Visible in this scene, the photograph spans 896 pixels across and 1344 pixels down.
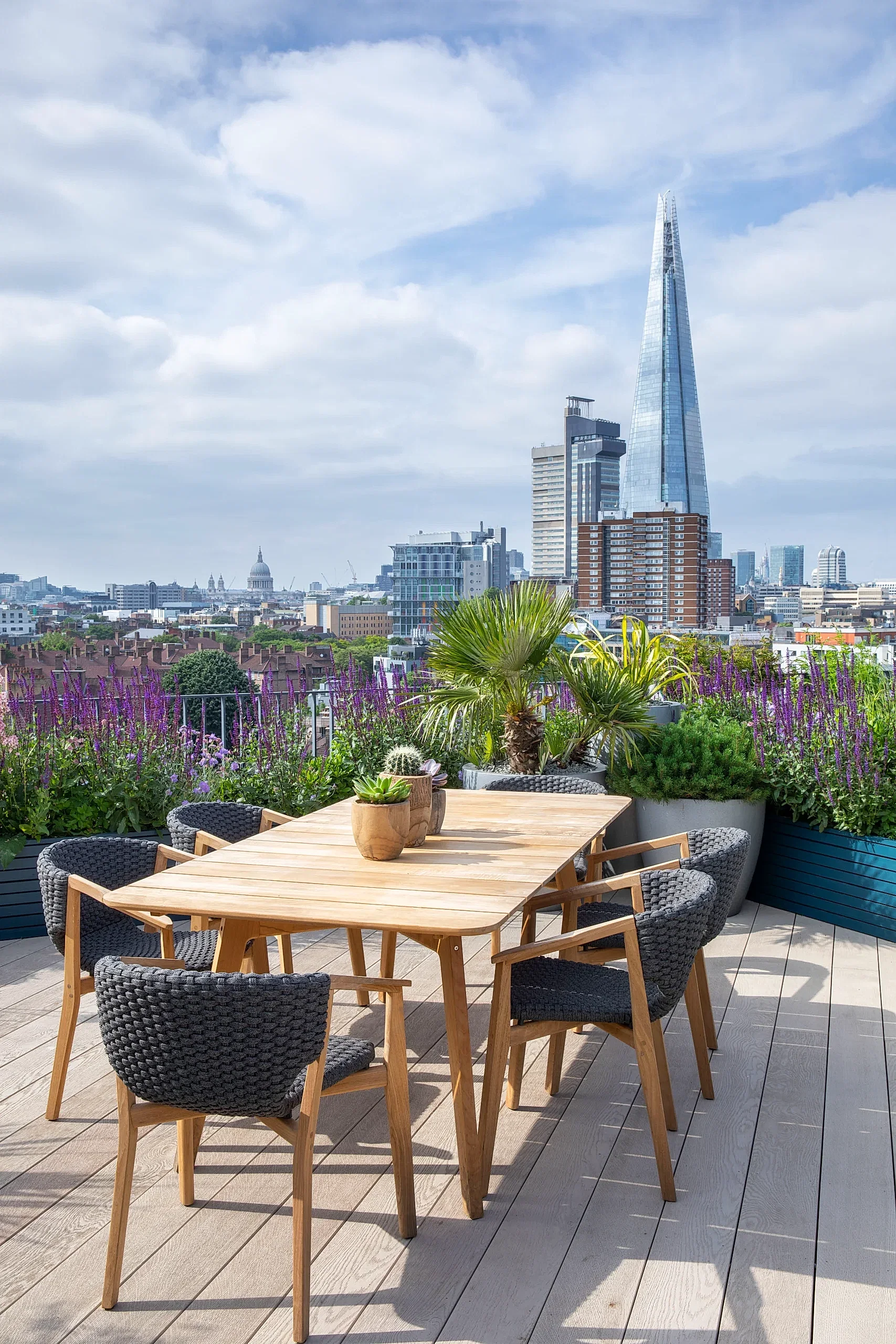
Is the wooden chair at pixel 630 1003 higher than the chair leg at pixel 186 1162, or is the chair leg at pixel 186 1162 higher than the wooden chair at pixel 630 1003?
the wooden chair at pixel 630 1003

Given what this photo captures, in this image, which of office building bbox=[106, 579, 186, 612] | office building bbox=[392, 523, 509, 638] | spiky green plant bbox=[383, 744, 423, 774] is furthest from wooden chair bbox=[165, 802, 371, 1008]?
office building bbox=[106, 579, 186, 612]

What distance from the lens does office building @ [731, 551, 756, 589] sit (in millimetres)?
60906

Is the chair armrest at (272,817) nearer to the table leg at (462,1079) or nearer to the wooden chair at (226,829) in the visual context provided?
the wooden chair at (226,829)

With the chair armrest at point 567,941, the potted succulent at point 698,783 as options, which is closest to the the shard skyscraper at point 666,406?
the potted succulent at point 698,783

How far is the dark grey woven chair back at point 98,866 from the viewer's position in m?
→ 2.90

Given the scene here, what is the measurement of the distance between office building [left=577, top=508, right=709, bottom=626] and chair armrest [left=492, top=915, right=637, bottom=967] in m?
31.6

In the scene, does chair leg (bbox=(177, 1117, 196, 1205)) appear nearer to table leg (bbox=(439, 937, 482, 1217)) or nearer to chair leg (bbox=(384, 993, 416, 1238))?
chair leg (bbox=(384, 993, 416, 1238))

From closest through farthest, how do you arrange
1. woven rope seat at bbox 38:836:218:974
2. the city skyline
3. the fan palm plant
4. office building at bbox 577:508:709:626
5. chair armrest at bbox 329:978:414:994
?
chair armrest at bbox 329:978:414:994
woven rope seat at bbox 38:836:218:974
the fan palm plant
the city skyline
office building at bbox 577:508:709:626

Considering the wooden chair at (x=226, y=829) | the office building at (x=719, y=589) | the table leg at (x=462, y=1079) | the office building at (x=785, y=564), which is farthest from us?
the office building at (x=785, y=564)

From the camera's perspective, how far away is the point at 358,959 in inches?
144

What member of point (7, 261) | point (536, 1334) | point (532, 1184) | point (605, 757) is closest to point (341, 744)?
point (605, 757)

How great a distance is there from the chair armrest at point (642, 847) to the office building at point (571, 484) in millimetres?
40650

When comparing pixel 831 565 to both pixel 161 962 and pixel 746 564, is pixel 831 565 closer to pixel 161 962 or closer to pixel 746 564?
→ pixel 746 564

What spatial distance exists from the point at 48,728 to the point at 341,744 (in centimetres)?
149
